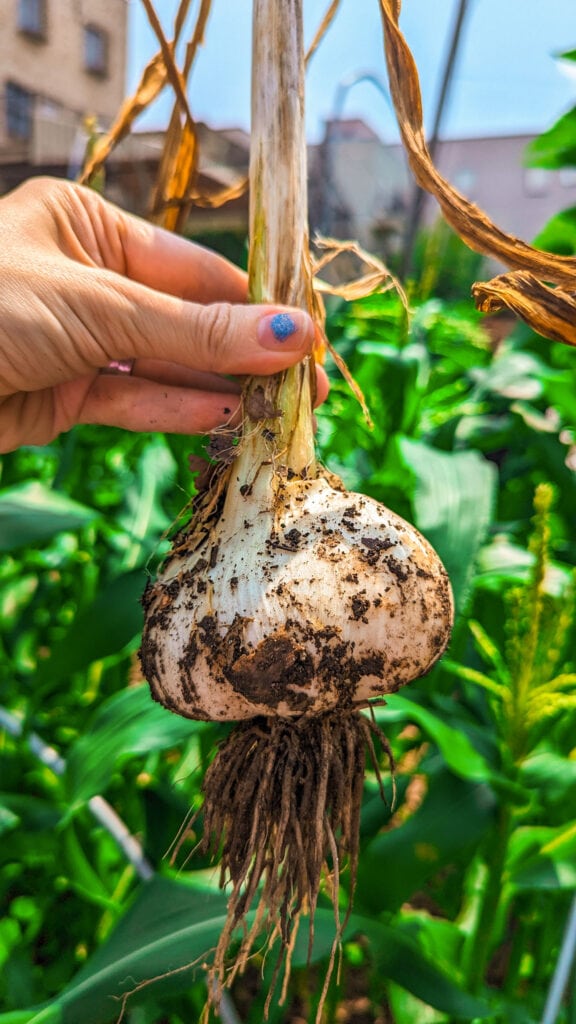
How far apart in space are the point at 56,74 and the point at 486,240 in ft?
25.1

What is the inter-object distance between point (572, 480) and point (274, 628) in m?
0.97

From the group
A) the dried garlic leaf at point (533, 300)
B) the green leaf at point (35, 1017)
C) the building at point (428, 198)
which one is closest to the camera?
the dried garlic leaf at point (533, 300)

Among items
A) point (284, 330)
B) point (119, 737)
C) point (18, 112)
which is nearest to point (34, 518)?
point (119, 737)

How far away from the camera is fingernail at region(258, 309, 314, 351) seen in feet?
2.33

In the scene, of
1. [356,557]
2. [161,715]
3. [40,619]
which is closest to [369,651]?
[356,557]

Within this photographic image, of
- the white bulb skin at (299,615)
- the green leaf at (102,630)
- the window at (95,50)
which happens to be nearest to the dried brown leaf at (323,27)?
the white bulb skin at (299,615)

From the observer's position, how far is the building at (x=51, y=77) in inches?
227

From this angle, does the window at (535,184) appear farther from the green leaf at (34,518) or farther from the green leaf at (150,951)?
the green leaf at (150,951)

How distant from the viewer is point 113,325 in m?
0.76

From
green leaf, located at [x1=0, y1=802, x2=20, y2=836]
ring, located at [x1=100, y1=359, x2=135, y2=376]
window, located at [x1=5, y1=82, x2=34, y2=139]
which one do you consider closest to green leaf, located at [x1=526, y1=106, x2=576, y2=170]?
ring, located at [x1=100, y1=359, x2=135, y2=376]

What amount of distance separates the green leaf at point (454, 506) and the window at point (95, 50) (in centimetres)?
596

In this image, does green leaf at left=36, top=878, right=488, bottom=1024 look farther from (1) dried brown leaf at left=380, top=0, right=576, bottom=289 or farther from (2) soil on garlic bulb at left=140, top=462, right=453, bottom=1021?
(1) dried brown leaf at left=380, top=0, right=576, bottom=289

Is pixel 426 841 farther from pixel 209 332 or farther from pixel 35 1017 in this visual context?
pixel 209 332

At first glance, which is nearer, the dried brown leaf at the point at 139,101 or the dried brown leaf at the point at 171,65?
the dried brown leaf at the point at 171,65
